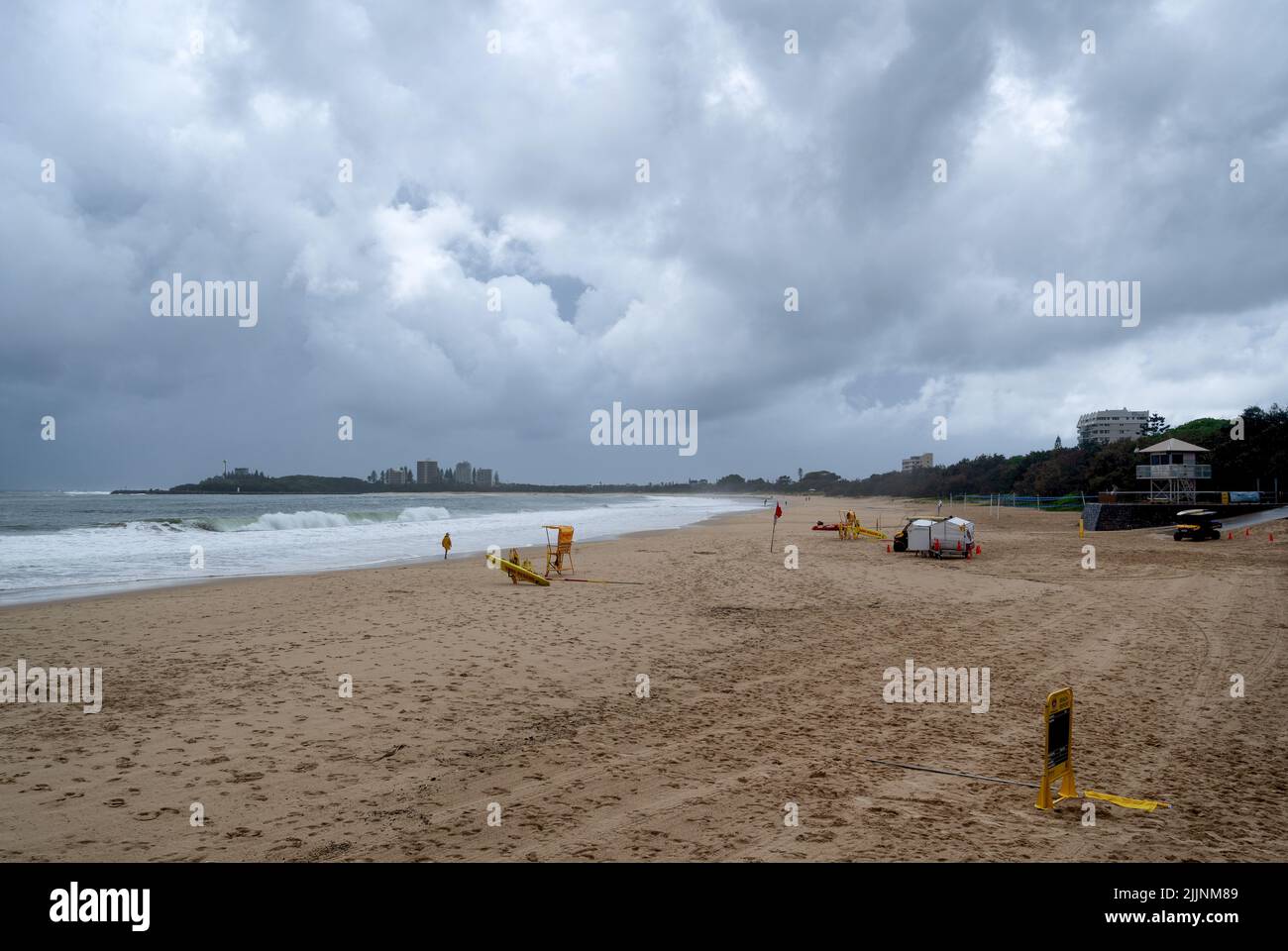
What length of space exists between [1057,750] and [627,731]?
11.4 ft

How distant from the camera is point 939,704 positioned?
287 inches

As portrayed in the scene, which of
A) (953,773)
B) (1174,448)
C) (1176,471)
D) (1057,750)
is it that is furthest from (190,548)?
(1176,471)

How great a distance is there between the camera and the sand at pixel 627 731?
14.0ft

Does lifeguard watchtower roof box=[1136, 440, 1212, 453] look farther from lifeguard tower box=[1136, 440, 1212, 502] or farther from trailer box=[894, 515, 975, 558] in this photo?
trailer box=[894, 515, 975, 558]

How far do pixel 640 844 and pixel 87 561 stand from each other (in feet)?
78.9

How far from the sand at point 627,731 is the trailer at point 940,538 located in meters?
8.18

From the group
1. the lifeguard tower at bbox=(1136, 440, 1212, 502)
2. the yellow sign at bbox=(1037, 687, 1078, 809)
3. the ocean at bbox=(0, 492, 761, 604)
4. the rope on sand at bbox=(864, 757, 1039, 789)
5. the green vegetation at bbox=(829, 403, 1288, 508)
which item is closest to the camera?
the yellow sign at bbox=(1037, 687, 1078, 809)

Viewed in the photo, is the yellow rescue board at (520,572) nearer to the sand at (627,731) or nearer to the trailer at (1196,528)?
the sand at (627,731)

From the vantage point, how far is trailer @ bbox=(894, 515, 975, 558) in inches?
875

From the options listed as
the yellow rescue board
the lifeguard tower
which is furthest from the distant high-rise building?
the yellow rescue board

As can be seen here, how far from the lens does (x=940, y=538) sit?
73.2 ft

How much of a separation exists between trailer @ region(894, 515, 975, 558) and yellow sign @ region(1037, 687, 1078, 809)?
18.6 metres

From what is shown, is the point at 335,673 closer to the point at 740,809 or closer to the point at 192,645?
the point at 192,645

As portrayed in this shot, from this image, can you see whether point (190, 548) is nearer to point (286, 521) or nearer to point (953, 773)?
point (286, 521)
